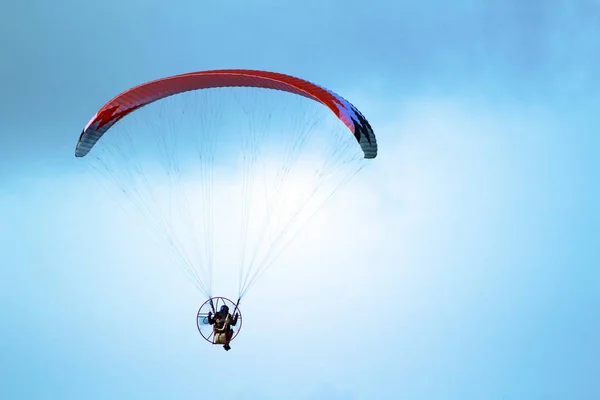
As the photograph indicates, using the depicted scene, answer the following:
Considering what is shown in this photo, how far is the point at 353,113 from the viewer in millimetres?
26859

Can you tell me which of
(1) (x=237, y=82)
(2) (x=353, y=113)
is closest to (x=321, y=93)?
(2) (x=353, y=113)

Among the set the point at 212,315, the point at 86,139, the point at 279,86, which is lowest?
the point at 212,315

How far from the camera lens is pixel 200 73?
87.9 ft

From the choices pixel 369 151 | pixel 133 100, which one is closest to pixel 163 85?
pixel 133 100

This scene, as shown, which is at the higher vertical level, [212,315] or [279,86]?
[279,86]

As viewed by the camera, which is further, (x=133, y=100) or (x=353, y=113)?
(x=133, y=100)

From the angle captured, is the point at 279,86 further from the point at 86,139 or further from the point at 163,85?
the point at 86,139

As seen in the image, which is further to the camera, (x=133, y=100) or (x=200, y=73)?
(x=133, y=100)

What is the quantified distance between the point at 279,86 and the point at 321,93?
1668 mm

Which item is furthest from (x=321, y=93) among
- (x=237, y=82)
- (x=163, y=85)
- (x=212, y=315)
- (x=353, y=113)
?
(x=212, y=315)

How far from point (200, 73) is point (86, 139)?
5499 millimetres

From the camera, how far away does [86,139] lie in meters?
28.8

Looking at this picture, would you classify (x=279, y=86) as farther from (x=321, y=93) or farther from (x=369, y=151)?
(x=369, y=151)

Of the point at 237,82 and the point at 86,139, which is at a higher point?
the point at 237,82
